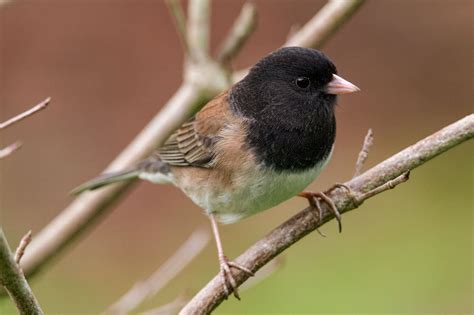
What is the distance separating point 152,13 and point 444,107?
260 cm

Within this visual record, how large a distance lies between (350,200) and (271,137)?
19.7 inches

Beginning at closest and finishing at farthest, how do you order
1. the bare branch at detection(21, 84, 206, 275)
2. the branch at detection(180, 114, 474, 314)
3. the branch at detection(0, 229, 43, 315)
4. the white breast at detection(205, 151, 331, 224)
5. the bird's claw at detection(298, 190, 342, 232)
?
the branch at detection(0, 229, 43, 315) → the branch at detection(180, 114, 474, 314) → the bird's claw at detection(298, 190, 342, 232) → the white breast at detection(205, 151, 331, 224) → the bare branch at detection(21, 84, 206, 275)

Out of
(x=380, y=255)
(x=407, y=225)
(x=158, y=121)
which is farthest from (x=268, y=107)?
(x=407, y=225)

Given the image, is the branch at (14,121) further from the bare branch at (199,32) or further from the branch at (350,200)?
the bare branch at (199,32)

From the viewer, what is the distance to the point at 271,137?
2379 mm

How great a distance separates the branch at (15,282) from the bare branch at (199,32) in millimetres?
1502

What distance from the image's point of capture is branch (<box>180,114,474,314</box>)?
1.80 meters

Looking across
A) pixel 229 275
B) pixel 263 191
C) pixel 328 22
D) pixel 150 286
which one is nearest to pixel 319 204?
pixel 263 191

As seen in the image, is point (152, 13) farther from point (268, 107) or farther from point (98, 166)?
point (268, 107)

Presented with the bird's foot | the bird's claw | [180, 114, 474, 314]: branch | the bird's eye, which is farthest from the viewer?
the bird's eye

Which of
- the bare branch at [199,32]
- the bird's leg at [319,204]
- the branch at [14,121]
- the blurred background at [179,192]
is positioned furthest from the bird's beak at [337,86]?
the blurred background at [179,192]

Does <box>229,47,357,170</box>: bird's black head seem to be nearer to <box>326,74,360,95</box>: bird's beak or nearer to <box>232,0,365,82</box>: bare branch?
<box>326,74,360,95</box>: bird's beak

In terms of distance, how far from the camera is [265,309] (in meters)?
4.13

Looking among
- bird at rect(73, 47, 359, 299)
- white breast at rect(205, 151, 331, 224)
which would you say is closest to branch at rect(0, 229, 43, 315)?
bird at rect(73, 47, 359, 299)
